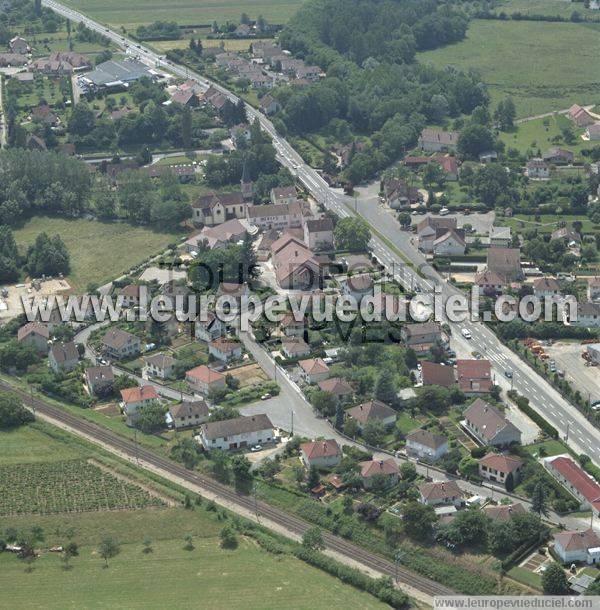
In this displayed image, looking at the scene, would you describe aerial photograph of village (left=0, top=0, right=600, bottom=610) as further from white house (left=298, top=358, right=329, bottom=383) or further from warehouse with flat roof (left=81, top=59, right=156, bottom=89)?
warehouse with flat roof (left=81, top=59, right=156, bottom=89)

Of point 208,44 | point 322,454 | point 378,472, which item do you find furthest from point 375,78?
point 378,472

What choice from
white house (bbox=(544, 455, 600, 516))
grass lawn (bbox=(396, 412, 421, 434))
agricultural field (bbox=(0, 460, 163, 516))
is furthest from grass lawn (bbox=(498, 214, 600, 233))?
agricultural field (bbox=(0, 460, 163, 516))

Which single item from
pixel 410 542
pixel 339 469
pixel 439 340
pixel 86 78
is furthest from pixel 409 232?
pixel 86 78

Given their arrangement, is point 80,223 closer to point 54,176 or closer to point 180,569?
point 54,176

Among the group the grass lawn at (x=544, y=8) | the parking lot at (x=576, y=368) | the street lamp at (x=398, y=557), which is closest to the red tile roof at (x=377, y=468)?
the street lamp at (x=398, y=557)

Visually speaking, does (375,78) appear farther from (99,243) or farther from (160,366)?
(160,366)

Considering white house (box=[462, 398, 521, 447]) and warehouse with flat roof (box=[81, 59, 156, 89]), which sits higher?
warehouse with flat roof (box=[81, 59, 156, 89])
